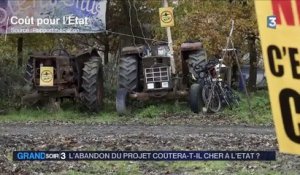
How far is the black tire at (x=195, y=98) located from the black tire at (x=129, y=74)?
1.59 m

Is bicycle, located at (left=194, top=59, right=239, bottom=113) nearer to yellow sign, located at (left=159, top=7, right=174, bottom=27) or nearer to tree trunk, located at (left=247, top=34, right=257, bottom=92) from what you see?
yellow sign, located at (left=159, top=7, right=174, bottom=27)

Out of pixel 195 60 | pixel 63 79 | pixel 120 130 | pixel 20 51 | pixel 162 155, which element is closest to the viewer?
pixel 162 155

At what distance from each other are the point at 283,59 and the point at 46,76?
43.9 feet

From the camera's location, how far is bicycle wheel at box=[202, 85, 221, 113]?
1602 cm

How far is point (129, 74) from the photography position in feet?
54.1

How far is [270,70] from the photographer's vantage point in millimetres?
3082

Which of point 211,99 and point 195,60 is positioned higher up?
point 195,60

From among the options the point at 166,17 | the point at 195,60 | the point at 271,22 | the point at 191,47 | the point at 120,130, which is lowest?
the point at 120,130

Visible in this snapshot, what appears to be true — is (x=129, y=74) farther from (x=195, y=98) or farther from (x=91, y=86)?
(x=195, y=98)

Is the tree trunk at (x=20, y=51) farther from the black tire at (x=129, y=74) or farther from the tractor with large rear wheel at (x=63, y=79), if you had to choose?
the black tire at (x=129, y=74)

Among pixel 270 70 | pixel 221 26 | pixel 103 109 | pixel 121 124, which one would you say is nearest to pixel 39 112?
pixel 103 109

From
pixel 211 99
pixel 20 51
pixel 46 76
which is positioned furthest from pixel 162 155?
pixel 20 51

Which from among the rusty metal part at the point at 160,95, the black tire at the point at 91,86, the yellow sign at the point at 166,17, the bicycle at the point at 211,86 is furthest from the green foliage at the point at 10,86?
the bicycle at the point at 211,86

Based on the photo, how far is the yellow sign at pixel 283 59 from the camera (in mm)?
3033
